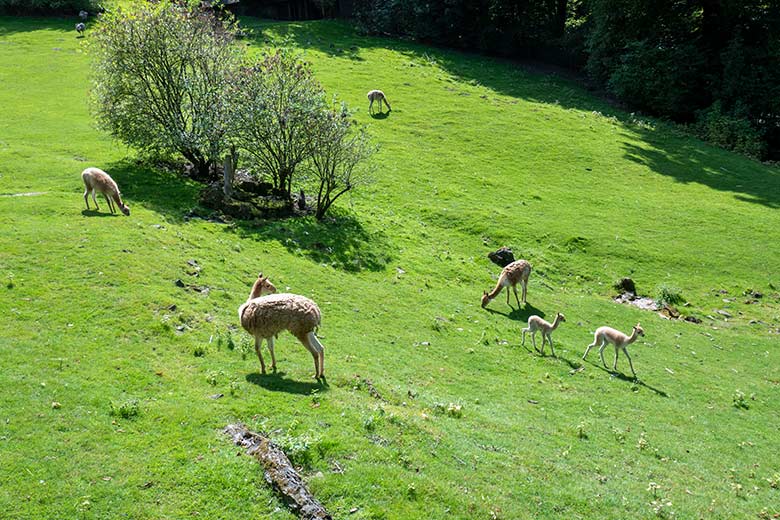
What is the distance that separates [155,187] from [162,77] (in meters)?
6.15

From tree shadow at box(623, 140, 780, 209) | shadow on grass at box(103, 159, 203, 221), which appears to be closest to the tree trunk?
shadow on grass at box(103, 159, 203, 221)

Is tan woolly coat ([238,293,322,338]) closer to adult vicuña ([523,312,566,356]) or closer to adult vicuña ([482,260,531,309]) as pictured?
adult vicuña ([523,312,566,356])

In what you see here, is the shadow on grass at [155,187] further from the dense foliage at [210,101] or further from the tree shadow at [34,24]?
the tree shadow at [34,24]

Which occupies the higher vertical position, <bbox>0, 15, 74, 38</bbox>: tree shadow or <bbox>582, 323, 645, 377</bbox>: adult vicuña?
<bbox>0, 15, 74, 38</bbox>: tree shadow

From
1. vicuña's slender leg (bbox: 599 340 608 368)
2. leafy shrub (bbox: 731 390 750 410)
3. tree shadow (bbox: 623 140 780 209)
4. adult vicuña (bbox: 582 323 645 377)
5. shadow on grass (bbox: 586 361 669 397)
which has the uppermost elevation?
tree shadow (bbox: 623 140 780 209)

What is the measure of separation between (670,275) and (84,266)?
2860 cm

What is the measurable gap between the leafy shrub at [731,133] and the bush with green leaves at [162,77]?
42.7m

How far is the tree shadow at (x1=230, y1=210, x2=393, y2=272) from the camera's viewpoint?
93.0ft

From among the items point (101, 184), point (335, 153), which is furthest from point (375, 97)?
point (101, 184)

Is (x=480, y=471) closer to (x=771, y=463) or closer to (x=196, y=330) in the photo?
(x=196, y=330)

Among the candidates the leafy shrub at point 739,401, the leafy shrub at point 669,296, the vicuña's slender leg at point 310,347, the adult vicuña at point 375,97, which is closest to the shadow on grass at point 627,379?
the leafy shrub at point 739,401

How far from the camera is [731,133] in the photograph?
54219 mm

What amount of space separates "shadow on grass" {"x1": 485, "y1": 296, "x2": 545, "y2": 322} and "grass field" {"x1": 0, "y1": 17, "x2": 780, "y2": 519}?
0.75 ft

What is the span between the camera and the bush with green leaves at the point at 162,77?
3244 centimetres
